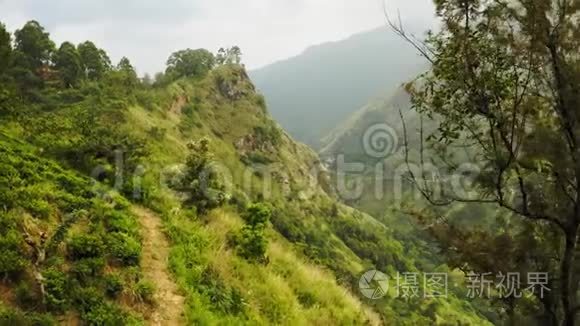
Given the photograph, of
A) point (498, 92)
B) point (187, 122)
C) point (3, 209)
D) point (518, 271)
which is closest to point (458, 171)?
point (498, 92)

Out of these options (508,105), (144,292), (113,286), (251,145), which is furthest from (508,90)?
(251,145)

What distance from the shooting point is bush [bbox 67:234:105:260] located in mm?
11391

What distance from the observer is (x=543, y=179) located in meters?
11.3

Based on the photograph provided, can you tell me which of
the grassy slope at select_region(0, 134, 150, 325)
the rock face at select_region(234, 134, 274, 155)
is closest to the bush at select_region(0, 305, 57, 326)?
the grassy slope at select_region(0, 134, 150, 325)

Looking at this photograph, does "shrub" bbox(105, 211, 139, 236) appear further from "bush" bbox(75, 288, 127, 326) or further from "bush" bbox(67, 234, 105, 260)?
"bush" bbox(75, 288, 127, 326)

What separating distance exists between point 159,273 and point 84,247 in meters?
1.77

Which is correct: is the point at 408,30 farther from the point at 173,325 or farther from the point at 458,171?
the point at 173,325

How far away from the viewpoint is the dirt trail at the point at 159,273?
11.0 metres

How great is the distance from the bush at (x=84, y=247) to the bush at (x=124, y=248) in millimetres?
268

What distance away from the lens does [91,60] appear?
167 ft

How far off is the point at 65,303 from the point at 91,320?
57 cm

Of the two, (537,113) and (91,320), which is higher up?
(537,113)

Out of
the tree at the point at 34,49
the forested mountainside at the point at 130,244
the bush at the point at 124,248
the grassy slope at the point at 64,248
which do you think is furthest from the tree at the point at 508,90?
the tree at the point at 34,49

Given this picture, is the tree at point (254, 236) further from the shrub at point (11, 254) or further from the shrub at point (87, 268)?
the shrub at point (11, 254)
